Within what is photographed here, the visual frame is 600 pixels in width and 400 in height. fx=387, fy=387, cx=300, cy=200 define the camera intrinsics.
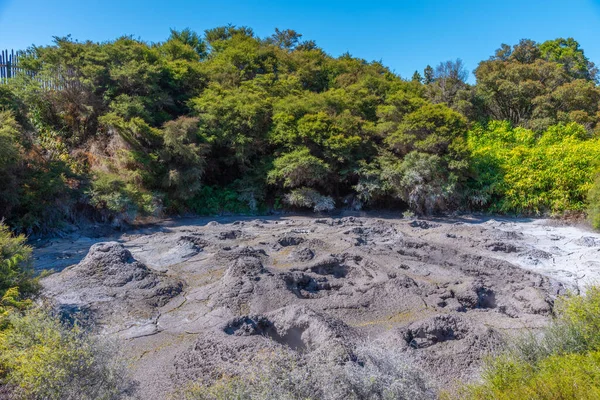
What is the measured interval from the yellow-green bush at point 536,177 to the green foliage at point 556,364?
34.3ft

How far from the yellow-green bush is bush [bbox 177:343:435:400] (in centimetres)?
1215

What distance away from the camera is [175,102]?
1596cm

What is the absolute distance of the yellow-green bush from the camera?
1266 cm

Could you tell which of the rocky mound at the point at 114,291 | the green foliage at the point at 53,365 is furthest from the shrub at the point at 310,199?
the green foliage at the point at 53,365

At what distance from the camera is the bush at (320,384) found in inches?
108

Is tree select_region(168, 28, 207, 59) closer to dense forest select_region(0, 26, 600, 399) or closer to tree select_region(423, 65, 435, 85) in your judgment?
dense forest select_region(0, 26, 600, 399)

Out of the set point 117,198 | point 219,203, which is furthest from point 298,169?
point 117,198

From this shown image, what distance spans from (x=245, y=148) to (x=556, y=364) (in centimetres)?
1260

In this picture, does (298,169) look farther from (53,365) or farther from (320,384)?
(53,365)

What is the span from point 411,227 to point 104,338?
9302 mm

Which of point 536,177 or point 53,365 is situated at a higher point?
point 536,177

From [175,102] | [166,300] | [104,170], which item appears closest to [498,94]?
[175,102]

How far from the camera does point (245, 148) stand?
47.2 feet

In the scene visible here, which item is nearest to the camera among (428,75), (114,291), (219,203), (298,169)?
(114,291)
